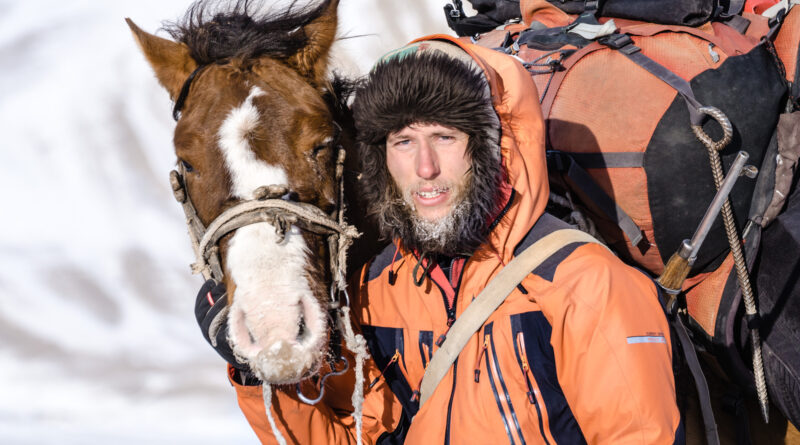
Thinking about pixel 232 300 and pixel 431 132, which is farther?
pixel 431 132

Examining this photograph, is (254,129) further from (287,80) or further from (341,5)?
(341,5)

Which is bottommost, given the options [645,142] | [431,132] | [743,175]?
[743,175]

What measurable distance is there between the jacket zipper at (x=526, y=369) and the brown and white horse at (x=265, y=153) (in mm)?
610

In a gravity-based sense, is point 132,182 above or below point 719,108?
above

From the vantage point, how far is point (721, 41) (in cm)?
220

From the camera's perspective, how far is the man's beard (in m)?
1.86

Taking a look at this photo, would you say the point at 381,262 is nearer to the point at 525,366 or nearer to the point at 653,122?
the point at 525,366

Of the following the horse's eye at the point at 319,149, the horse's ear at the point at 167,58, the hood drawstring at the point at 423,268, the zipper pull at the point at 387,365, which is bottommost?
the zipper pull at the point at 387,365

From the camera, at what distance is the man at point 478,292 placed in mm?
1590

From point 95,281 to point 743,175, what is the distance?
5854mm

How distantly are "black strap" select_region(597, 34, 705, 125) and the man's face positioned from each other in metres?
0.86

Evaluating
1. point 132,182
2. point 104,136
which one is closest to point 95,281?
point 132,182

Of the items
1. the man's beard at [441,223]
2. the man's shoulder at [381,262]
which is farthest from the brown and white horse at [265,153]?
the man's shoulder at [381,262]

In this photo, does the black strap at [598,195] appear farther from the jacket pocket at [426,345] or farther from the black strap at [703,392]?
the jacket pocket at [426,345]
